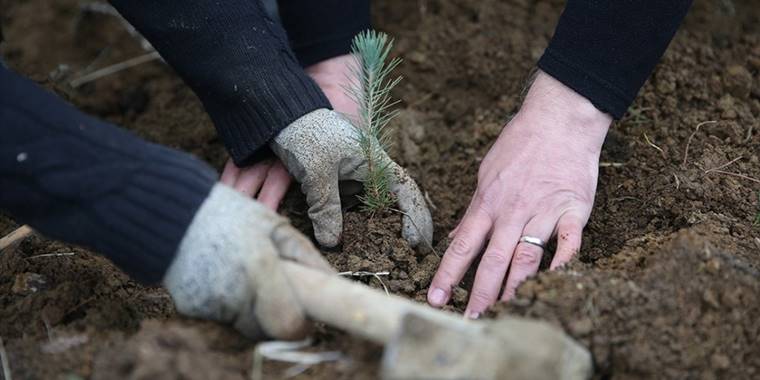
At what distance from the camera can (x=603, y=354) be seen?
1.52 meters

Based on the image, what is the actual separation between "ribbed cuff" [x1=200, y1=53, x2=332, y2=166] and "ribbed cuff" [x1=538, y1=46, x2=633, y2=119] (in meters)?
0.71

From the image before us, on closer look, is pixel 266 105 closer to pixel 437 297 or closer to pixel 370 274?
pixel 370 274

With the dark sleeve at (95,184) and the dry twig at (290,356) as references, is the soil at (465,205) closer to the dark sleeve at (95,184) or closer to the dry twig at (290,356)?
the dry twig at (290,356)

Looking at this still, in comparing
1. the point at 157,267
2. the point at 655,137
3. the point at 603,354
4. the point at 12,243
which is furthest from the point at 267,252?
the point at 655,137

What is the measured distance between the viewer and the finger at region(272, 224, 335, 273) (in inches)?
61.4

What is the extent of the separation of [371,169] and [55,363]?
3.04 feet

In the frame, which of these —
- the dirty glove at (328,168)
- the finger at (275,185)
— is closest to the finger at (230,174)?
the finger at (275,185)

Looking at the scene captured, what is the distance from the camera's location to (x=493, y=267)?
192cm

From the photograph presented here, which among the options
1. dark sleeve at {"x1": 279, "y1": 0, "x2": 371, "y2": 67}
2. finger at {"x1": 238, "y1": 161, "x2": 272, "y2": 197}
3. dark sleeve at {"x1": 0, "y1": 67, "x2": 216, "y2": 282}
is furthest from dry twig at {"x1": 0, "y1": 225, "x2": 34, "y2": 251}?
dark sleeve at {"x1": 279, "y1": 0, "x2": 371, "y2": 67}

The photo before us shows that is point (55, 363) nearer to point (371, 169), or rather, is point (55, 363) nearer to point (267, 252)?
point (267, 252)

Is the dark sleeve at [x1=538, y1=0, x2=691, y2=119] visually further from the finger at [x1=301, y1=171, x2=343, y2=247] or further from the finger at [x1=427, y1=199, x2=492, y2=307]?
the finger at [x1=301, y1=171, x2=343, y2=247]

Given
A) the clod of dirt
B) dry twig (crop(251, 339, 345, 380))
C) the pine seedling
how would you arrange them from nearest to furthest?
the clod of dirt → dry twig (crop(251, 339, 345, 380)) → the pine seedling

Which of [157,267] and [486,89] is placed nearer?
[157,267]

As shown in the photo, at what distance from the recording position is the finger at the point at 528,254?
1.89 m
